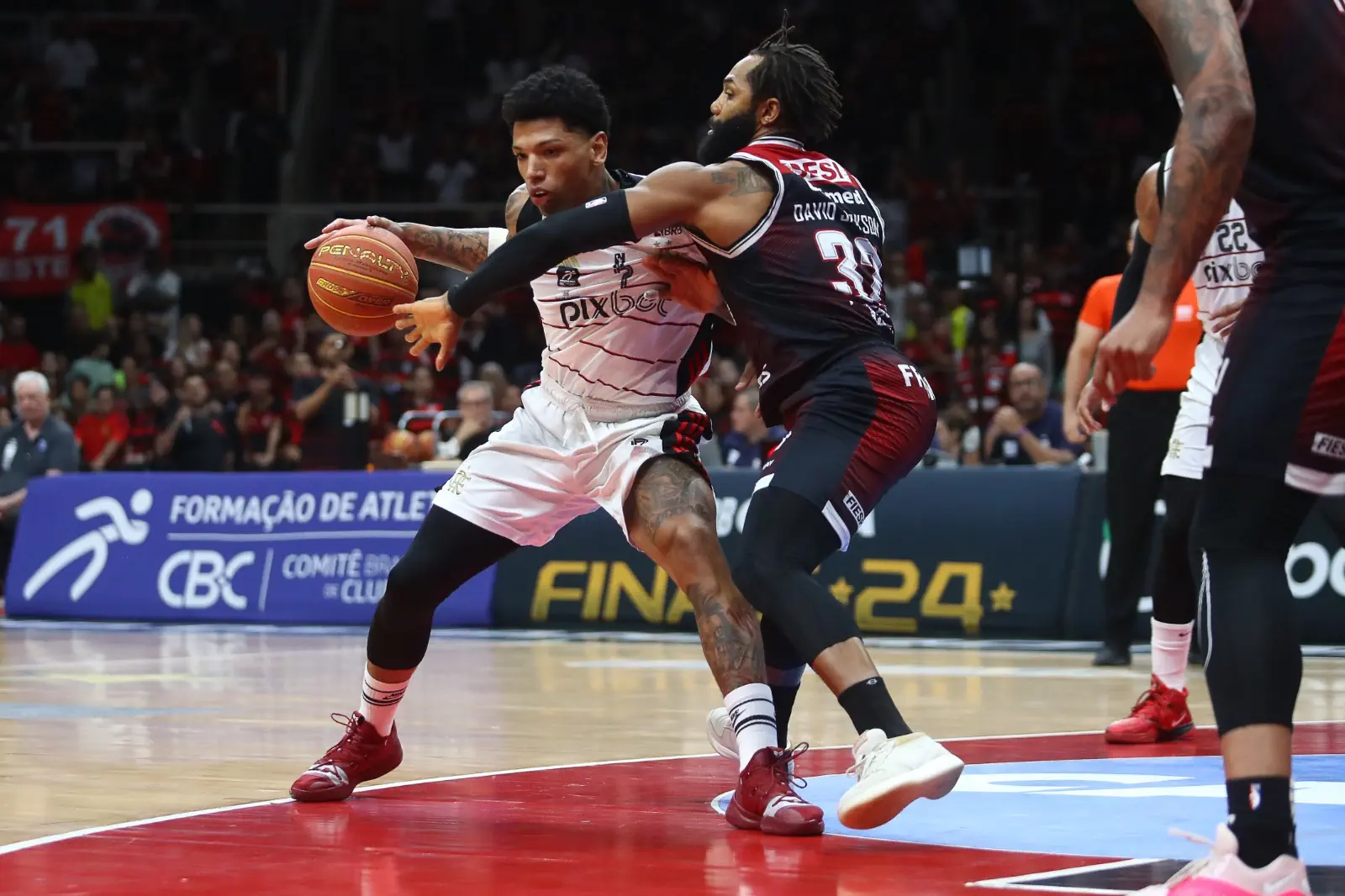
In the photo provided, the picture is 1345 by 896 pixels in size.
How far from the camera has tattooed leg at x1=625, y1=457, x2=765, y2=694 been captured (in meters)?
5.25

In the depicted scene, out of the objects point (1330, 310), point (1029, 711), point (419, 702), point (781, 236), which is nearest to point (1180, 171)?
point (1330, 310)

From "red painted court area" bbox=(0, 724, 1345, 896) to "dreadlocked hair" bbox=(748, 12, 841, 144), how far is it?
189 centimetres

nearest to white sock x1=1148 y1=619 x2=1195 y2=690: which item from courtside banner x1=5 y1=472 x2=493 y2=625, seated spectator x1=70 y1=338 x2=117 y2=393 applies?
courtside banner x1=5 y1=472 x2=493 y2=625

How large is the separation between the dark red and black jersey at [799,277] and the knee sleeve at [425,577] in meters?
1.02

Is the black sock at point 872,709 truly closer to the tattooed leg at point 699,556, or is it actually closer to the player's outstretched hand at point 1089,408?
the tattooed leg at point 699,556

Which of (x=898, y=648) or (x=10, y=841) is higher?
(x=10, y=841)

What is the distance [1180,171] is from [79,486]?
1297cm

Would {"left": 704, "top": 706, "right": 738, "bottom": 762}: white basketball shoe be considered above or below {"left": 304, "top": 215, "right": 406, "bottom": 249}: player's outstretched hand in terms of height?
below

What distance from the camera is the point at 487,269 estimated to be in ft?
16.0

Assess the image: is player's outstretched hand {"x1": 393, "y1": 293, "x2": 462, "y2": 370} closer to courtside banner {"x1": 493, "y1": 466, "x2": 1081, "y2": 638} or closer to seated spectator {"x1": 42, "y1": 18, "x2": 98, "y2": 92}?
courtside banner {"x1": 493, "y1": 466, "x2": 1081, "y2": 638}

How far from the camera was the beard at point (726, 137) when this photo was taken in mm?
5383

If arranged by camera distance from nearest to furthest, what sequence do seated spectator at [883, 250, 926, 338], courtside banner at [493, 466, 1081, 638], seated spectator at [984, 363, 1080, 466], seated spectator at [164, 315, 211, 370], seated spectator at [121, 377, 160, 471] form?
courtside banner at [493, 466, 1081, 638]
seated spectator at [984, 363, 1080, 466]
seated spectator at [121, 377, 160, 471]
seated spectator at [883, 250, 926, 338]
seated spectator at [164, 315, 211, 370]

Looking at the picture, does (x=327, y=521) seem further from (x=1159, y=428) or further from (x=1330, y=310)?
(x=1330, y=310)

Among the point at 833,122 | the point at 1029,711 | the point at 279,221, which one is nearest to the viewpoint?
the point at 833,122
